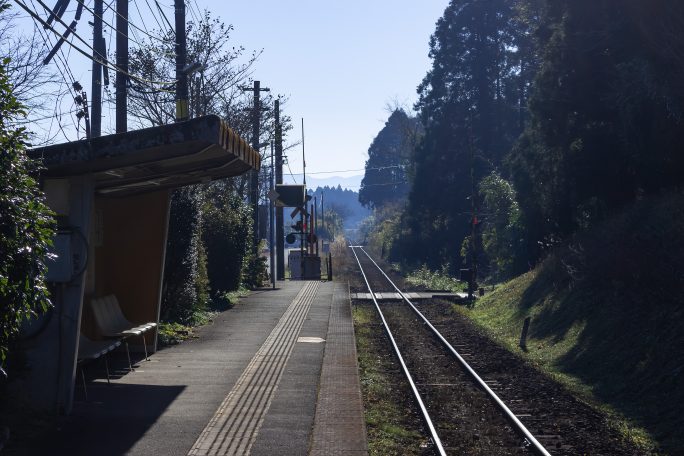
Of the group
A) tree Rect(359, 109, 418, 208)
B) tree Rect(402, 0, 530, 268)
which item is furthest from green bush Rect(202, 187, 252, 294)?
tree Rect(359, 109, 418, 208)

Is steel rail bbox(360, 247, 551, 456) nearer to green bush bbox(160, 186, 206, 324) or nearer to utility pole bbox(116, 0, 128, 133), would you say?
green bush bbox(160, 186, 206, 324)

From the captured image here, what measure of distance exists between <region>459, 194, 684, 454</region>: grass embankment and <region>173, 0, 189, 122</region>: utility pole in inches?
330

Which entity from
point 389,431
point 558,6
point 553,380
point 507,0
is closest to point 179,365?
point 389,431

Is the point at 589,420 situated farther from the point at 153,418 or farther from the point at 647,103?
the point at 647,103

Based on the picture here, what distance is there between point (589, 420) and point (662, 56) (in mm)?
9253

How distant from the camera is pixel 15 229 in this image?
6105mm

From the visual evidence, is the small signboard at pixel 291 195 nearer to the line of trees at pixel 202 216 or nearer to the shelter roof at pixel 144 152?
the line of trees at pixel 202 216

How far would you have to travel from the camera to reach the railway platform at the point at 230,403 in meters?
7.99

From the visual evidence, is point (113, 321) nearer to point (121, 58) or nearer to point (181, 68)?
point (121, 58)

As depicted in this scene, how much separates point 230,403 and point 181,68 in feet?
30.3

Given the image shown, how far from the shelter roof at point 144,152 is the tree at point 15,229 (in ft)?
4.58

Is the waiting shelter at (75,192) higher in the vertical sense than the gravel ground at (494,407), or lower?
higher

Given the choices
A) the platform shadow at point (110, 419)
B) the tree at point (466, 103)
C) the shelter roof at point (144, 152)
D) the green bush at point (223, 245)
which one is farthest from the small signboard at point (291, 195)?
the platform shadow at point (110, 419)

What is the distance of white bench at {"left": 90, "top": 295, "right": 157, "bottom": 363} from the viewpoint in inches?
458
